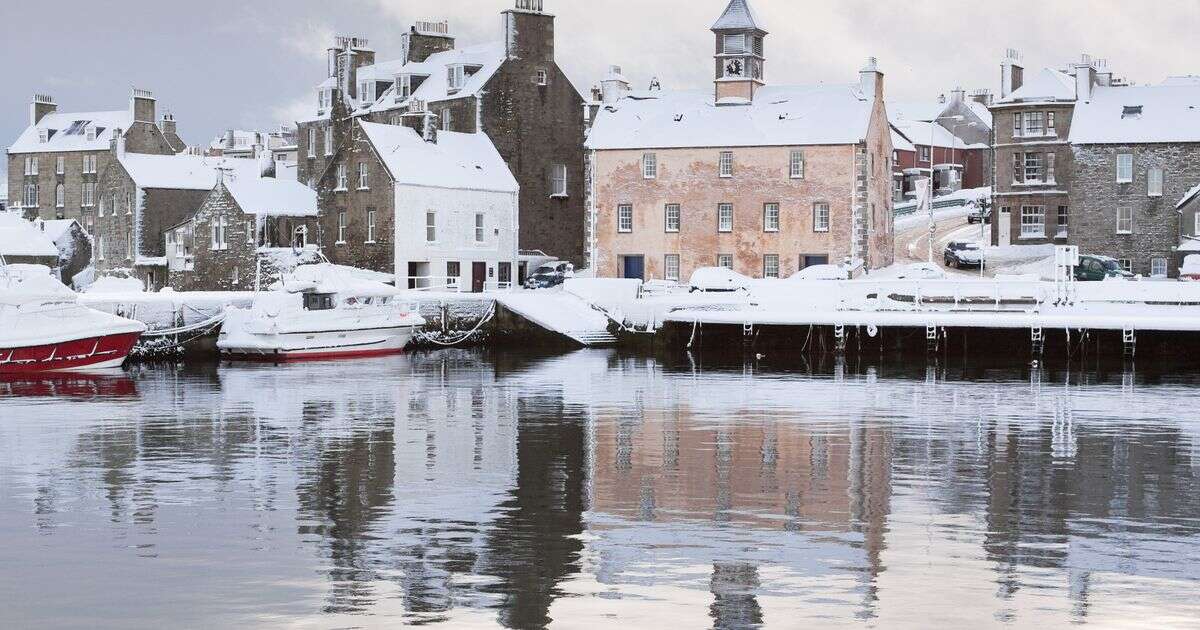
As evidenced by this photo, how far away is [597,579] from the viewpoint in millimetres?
17344

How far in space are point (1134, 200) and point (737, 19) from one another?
20.4m

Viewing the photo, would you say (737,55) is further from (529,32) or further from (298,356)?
(298,356)

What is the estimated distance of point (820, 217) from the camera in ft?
246

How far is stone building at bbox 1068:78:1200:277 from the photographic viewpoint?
77625 millimetres

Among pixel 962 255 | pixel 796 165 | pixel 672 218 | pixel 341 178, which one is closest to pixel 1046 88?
pixel 962 255

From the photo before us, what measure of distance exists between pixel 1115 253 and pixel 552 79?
29407mm

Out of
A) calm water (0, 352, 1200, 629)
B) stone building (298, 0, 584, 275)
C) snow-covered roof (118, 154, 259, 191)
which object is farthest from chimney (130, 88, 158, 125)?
calm water (0, 352, 1200, 629)

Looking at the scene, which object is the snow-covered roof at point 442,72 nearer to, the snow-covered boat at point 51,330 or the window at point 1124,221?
the window at point 1124,221

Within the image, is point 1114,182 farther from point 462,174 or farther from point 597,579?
point 597,579

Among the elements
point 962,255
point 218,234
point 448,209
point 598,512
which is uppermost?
point 448,209

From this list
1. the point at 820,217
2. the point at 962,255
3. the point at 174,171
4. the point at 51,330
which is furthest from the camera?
the point at 174,171

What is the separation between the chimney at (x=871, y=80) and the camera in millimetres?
76875

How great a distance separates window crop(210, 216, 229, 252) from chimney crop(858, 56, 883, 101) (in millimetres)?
30405

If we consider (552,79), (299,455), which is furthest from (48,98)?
(299,455)
